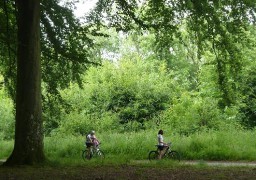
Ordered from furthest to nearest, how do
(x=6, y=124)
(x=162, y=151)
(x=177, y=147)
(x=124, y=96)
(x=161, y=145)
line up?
(x=6, y=124)
(x=124, y=96)
(x=177, y=147)
(x=162, y=151)
(x=161, y=145)

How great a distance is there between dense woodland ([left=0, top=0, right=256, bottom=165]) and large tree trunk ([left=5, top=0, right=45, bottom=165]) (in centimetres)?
3

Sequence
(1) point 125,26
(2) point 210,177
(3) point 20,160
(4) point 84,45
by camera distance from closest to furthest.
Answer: (2) point 210,177 → (3) point 20,160 → (1) point 125,26 → (4) point 84,45

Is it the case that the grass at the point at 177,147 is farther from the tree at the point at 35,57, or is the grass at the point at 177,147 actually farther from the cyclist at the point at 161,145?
the tree at the point at 35,57

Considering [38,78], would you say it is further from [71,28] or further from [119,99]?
[119,99]

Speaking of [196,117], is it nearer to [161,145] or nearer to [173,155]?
[173,155]

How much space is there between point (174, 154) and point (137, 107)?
14.0 m

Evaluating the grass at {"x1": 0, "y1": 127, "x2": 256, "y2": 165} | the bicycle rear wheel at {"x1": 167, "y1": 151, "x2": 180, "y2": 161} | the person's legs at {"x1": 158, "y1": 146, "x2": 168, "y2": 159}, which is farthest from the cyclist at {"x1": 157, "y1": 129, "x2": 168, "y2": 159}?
the grass at {"x1": 0, "y1": 127, "x2": 256, "y2": 165}

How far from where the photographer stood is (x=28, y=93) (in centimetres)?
1248

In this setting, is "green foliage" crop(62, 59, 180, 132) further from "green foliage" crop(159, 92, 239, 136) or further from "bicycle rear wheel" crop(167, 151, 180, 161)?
"bicycle rear wheel" crop(167, 151, 180, 161)

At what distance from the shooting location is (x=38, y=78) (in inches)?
504

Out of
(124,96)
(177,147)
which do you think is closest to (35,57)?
(177,147)

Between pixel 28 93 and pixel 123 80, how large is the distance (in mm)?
23295

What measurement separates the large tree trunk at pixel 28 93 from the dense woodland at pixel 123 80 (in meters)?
0.03

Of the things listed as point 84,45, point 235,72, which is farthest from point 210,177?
point 84,45
